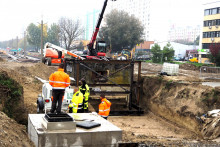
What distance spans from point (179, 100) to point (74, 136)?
10.6 m

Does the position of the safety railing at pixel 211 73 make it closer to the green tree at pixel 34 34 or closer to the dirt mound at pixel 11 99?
the dirt mound at pixel 11 99

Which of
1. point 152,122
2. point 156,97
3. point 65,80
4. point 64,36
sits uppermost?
point 64,36

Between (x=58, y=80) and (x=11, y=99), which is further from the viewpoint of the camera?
(x=11, y=99)

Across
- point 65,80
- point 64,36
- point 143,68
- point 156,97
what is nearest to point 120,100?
point 156,97

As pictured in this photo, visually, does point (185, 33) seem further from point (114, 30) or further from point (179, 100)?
point (179, 100)

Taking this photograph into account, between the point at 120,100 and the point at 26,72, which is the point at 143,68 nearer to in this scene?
the point at 120,100

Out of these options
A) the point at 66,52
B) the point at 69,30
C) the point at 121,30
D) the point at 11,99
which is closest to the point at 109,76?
the point at 66,52

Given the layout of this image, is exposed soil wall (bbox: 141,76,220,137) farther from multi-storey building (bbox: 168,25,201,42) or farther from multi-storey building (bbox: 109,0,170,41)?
multi-storey building (bbox: 168,25,201,42)

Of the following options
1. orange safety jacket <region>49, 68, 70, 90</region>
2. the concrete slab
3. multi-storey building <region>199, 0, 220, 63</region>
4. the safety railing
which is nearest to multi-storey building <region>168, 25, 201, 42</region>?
multi-storey building <region>199, 0, 220, 63</region>

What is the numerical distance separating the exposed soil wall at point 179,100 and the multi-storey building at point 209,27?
30553 millimetres

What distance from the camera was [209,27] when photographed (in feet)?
158

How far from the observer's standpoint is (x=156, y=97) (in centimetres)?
1812

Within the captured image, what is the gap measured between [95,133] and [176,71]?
16223 mm

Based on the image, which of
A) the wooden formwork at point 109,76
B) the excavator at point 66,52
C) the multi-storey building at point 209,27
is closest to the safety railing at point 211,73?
the wooden formwork at point 109,76
